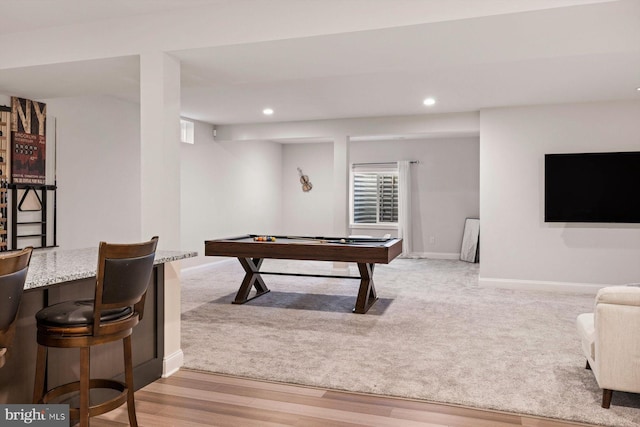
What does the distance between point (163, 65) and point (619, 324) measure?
10.4 ft

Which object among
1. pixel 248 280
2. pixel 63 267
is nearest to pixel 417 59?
pixel 63 267

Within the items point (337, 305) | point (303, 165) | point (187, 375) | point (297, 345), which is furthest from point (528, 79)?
point (303, 165)

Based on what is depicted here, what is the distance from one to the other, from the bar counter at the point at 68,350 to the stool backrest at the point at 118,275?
233 mm

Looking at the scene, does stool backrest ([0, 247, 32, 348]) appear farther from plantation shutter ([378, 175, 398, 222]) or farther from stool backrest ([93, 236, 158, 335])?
plantation shutter ([378, 175, 398, 222])

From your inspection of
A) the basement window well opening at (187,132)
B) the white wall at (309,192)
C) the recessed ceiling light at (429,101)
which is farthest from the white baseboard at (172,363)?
the white wall at (309,192)

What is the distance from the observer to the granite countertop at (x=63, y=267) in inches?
78.7

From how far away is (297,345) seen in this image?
380 cm

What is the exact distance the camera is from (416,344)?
3.82 meters

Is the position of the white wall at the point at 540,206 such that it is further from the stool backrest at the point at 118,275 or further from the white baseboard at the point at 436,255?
the stool backrest at the point at 118,275

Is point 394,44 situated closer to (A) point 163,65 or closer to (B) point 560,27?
(B) point 560,27

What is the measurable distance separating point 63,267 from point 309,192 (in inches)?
323

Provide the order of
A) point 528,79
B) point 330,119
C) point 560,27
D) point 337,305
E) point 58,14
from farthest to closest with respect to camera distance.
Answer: point 330,119 < point 337,305 < point 528,79 < point 58,14 < point 560,27

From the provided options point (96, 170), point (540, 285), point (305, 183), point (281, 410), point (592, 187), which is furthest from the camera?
point (305, 183)

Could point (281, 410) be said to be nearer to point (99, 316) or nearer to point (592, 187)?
point (99, 316)
